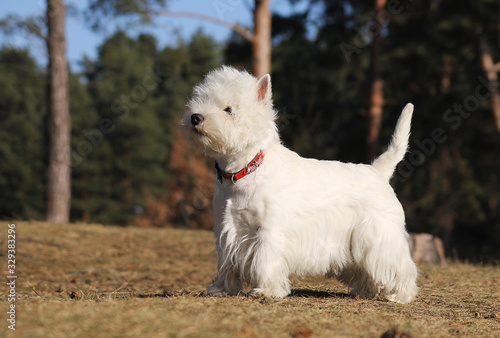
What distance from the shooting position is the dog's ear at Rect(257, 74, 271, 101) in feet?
15.0

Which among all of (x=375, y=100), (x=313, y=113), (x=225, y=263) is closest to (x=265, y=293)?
(x=225, y=263)

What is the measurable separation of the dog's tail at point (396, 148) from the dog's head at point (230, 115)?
4.42ft

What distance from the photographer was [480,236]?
26484mm

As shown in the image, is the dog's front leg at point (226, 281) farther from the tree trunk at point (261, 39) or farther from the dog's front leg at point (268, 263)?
the tree trunk at point (261, 39)

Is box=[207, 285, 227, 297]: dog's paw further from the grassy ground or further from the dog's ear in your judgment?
the dog's ear

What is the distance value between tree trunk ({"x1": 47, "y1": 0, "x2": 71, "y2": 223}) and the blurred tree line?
3425 millimetres

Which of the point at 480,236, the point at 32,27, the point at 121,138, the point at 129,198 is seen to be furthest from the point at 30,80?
the point at 480,236

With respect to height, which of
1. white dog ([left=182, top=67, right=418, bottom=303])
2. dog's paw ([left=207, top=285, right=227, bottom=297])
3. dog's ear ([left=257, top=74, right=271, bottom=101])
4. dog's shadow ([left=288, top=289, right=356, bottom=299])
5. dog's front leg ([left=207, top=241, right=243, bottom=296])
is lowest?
dog's shadow ([left=288, top=289, right=356, bottom=299])

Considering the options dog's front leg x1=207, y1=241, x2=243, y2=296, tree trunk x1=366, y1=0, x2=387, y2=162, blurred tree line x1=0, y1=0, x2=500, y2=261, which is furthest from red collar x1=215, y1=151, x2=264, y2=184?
tree trunk x1=366, y1=0, x2=387, y2=162

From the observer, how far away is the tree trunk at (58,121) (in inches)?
493

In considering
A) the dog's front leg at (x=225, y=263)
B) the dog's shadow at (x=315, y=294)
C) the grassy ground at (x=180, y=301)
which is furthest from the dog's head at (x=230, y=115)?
the dog's shadow at (x=315, y=294)

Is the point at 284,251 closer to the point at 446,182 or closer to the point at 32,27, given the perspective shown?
the point at 32,27

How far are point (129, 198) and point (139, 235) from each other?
93.3 feet

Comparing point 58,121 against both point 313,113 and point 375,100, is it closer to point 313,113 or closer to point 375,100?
point 375,100
